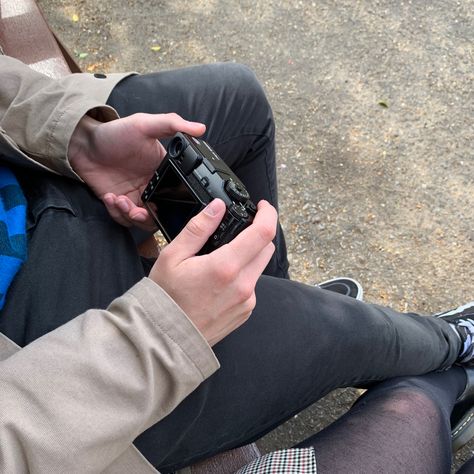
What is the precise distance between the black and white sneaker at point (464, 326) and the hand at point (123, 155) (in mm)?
778

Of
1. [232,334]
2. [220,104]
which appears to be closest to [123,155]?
[220,104]

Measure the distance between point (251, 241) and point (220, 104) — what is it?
52cm

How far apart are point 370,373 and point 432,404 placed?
0.13m

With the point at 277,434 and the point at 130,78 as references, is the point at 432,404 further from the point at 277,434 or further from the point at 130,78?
the point at 130,78

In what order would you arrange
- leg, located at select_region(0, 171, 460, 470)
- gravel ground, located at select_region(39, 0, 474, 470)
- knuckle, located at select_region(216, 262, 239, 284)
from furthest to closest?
gravel ground, located at select_region(39, 0, 474, 470), leg, located at select_region(0, 171, 460, 470), knuckle, located at select_region(216, 262, 239, 284)

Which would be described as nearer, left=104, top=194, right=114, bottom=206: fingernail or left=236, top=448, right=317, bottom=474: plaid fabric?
left=236, top=448, right=317, bottom=474: plaid fabric

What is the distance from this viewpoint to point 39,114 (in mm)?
1061

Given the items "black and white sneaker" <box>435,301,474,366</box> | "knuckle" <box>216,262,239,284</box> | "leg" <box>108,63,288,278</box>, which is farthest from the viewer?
"black and white sneaker" <box>435,301,474,366</box>

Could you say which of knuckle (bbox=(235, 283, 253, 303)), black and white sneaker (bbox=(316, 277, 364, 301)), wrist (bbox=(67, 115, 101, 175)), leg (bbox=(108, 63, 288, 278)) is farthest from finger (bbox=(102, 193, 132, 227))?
black and white sneaker (bbox=(316, 277, 364, 301))

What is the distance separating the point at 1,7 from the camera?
5.10ft

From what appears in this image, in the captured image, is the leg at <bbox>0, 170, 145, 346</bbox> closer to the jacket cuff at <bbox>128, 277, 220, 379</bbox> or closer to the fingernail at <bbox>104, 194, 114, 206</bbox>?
the fingernail at <bbox>104, 194, 114, 206</bbox>

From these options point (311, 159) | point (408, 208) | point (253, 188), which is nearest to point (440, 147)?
point (408, 208)

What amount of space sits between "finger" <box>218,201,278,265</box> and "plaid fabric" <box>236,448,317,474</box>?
0.34 metres

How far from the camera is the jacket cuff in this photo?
77 centimetres
